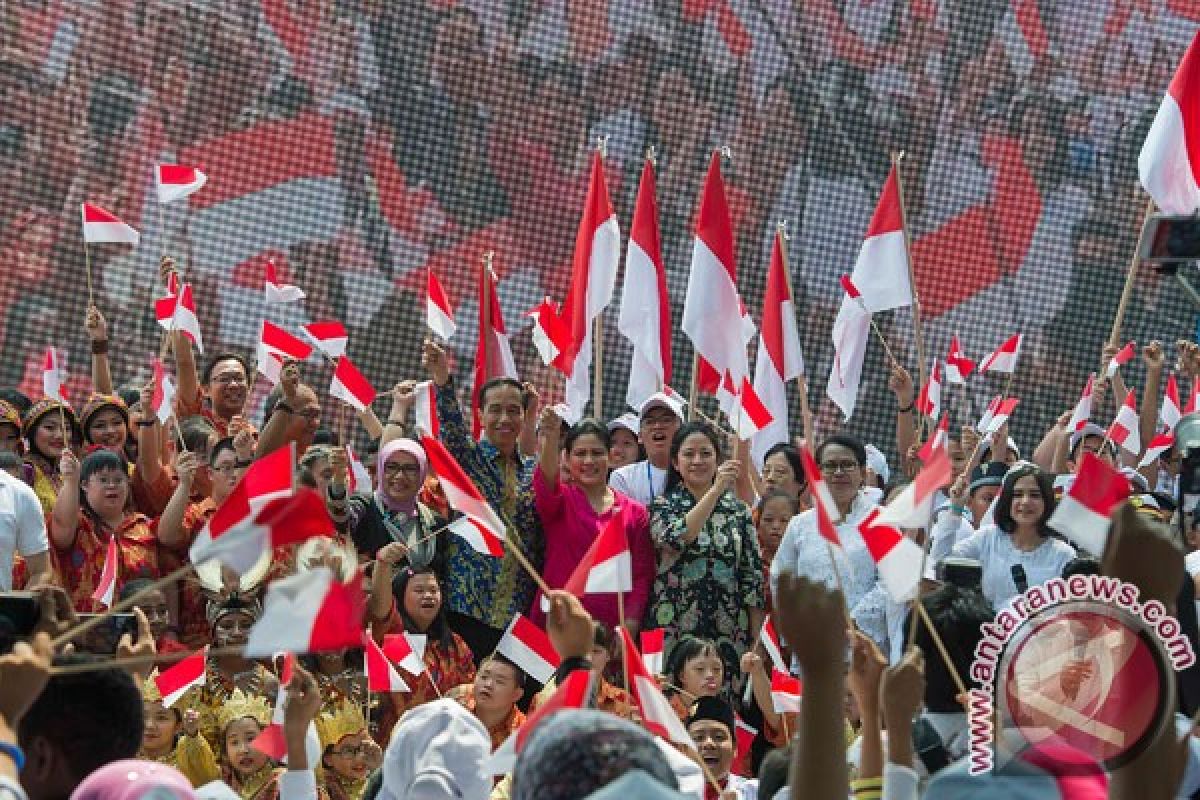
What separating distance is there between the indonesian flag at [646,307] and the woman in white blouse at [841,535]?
1164mm

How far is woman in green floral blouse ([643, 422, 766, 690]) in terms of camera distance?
20.7ft

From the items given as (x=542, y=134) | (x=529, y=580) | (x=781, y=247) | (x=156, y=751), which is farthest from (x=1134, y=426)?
(x=542, y=134)

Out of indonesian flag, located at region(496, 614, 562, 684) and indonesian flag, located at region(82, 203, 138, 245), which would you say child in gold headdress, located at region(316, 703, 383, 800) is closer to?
indonesian flag, located at region(496, 614, 562, 684)

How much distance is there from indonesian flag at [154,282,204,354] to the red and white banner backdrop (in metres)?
4.74

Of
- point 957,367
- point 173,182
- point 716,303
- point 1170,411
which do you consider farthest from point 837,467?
point 957,367

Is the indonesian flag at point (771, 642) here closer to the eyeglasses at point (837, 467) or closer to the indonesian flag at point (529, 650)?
the eyeglasses at point (837, 467)

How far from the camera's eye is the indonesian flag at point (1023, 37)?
46.2 ft

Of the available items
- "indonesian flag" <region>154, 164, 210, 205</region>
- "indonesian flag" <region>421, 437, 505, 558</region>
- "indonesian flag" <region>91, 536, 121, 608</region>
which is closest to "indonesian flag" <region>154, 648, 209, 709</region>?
"indonesian flag" <region>91, 536, 121, 608</region>

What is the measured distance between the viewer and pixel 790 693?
5.62 meters

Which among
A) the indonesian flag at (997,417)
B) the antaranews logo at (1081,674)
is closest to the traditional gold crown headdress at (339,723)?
the antaranews logo at (1081,674)

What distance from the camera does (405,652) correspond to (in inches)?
223

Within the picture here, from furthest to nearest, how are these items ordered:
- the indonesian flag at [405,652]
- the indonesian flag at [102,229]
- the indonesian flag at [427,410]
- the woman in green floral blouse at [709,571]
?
the indonesian flag at [102,229] < the indonesian flag at [427,410] < the woman in green floral blouse at [709,571] < the indonesian flag at [405,652]

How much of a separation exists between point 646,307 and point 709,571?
184cm

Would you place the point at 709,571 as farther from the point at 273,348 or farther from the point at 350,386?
the point at 273,348
